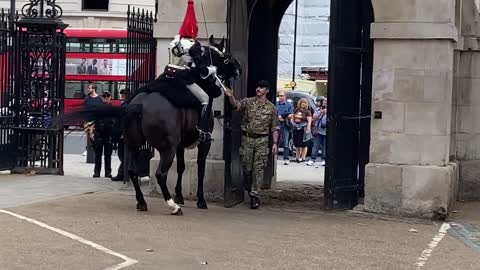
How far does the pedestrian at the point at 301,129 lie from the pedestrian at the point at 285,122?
0.32 m

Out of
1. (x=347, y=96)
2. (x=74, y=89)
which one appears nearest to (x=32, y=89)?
(x=347, y=96)

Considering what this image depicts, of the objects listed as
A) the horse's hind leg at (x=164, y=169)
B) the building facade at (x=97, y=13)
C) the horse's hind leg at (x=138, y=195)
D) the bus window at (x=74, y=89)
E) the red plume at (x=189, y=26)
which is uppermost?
the building facade at (x=97, y=13)

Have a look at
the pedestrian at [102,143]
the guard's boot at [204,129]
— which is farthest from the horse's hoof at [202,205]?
the pedestrian at [102,143]

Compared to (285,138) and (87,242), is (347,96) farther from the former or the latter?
(285,138)

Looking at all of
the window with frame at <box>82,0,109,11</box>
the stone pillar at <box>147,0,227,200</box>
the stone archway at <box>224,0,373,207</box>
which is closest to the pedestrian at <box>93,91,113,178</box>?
the stone pillar at <box>147,0,227,200</box>

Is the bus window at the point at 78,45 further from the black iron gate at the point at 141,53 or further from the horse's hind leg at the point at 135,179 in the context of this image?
the horse's hind leg at the point at 135,179

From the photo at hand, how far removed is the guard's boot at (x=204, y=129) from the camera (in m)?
11.0

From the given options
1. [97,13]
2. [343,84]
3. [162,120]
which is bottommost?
[162,120]

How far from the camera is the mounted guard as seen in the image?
35.0 feet

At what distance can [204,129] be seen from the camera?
11.2 metres

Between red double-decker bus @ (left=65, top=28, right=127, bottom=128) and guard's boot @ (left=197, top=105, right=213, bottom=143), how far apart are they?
21960 millimetres

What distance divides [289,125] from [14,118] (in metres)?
9.16

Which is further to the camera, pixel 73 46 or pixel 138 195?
pixel 73 46

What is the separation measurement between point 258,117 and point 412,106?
2.24 m
